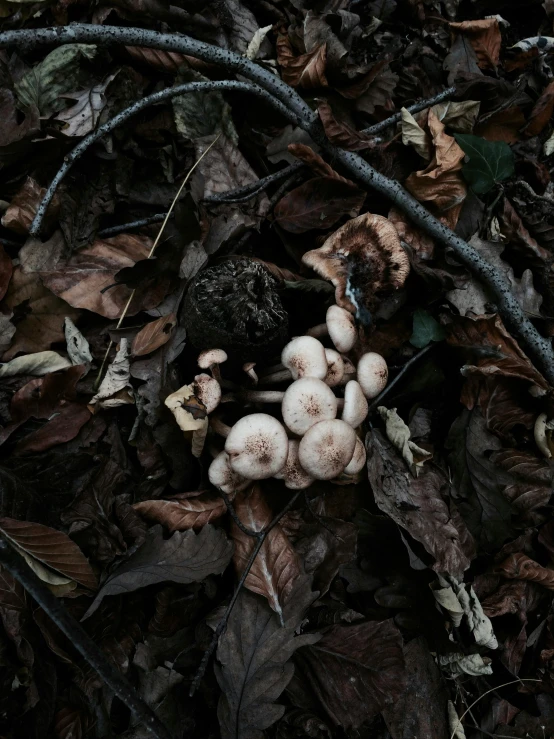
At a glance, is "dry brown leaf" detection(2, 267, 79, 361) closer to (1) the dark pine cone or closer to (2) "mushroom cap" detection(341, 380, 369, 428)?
(1) the dark pine cone

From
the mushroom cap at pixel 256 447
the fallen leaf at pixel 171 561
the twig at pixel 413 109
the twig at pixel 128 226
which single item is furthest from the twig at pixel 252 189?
the fallen leaf at pixel 171 561

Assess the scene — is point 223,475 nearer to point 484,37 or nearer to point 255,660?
point 255,660

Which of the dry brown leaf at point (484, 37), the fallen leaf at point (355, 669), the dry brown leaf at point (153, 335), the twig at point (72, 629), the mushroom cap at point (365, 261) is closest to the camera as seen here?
the twig at point (72, 629)

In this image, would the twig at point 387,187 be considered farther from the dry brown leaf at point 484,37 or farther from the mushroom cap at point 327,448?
the mushroom cap at point 327,448

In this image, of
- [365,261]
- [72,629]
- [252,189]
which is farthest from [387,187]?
[72,629]

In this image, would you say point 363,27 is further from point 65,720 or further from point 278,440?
point 65,720

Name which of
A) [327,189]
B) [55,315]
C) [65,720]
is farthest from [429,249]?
[65,720]
